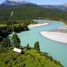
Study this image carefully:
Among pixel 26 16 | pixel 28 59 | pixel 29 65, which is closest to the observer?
pixel 29 65

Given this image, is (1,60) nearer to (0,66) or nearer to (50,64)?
(0,66)

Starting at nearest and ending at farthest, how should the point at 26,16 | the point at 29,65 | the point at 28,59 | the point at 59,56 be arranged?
the point at 29,65
the point at 28,59
the point at 59,56
the point at 26,16

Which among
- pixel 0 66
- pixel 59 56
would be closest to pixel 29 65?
pixel 0 66

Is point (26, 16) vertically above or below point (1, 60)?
below

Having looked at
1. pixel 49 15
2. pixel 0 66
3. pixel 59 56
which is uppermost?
pixel 0 66

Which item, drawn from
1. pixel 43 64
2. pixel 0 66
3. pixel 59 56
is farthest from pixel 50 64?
pixel 59 56

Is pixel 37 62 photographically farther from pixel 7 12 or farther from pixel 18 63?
pixel 7 12

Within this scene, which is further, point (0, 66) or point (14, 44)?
point (14, 44)

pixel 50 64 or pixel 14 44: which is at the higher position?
pixel 50 64

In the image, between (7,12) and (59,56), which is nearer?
(59,56)
